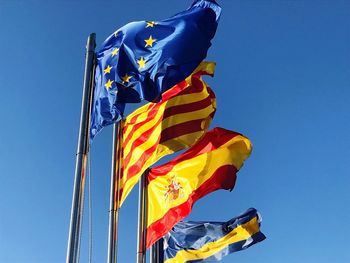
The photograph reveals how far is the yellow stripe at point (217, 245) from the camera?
65.8ft

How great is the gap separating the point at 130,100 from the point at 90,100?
83 centimetres

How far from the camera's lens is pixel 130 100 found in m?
11.8

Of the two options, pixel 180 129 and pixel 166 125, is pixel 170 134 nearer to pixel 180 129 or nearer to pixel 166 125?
pixel 166 125

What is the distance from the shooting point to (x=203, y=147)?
16.4 metres

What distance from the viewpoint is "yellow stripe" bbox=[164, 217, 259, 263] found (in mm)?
20047

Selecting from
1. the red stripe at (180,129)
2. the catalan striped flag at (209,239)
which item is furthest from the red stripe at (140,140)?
the catalan striped flag at (209,239)

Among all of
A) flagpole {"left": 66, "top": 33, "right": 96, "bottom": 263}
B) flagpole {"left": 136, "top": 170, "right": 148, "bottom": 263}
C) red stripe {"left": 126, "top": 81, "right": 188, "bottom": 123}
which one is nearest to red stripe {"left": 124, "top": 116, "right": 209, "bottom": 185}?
red stripe {"left": 126, "top": 81, "right": 188, "bottom": 123}

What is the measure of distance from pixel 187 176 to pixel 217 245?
19.1 feet

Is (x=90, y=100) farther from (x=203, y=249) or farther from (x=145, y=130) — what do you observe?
(x=203, y=249)

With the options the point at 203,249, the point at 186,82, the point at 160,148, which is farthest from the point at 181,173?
the point at 203,249

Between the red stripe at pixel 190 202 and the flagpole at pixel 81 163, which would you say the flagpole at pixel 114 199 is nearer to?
the red stripe at pixel 190 202

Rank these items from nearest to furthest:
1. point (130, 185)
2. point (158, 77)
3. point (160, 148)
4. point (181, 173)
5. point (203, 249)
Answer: point (158, 77), point (130, 185), point (160, 148), point (181, 173), point (203, 249)

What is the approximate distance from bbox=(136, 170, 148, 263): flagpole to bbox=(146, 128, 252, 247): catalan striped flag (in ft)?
0.51

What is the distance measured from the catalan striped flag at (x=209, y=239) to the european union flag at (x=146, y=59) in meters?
9.15
